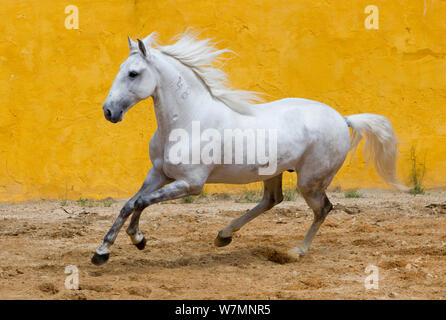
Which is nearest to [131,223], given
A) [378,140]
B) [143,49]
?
[143,49]

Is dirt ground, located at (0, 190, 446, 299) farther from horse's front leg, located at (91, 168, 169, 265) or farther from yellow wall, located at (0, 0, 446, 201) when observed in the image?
yellow wall, located at (0, 0, 446, 201)

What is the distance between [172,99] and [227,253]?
1576 millimetres

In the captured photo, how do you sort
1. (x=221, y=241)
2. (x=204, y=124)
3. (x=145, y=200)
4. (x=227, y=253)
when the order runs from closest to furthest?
(x=145, y=200), (x=204, y=124), (x=227, y=253), (x=221, y=241)

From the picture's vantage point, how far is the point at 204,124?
5086 mm

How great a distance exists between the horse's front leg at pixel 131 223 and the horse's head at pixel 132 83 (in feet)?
2.11

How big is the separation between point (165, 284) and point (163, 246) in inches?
61.9

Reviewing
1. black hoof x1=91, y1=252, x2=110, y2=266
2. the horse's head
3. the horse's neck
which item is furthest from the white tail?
black hoof x1=91, y1=252, x2=110, y2=266

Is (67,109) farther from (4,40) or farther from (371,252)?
(371,252)

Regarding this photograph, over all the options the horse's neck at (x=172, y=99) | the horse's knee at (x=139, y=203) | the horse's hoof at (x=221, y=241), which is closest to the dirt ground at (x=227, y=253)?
the horse's hoof at (x=221, y=241)

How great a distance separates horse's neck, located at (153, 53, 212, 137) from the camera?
5.07 metres

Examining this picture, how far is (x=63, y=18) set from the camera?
9.60 m

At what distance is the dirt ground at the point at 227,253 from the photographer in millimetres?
4289

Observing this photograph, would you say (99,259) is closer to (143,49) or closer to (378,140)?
(143,49)

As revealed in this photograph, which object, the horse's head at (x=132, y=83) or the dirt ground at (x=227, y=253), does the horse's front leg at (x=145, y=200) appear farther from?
the horse's head at (x=132, y=83)
